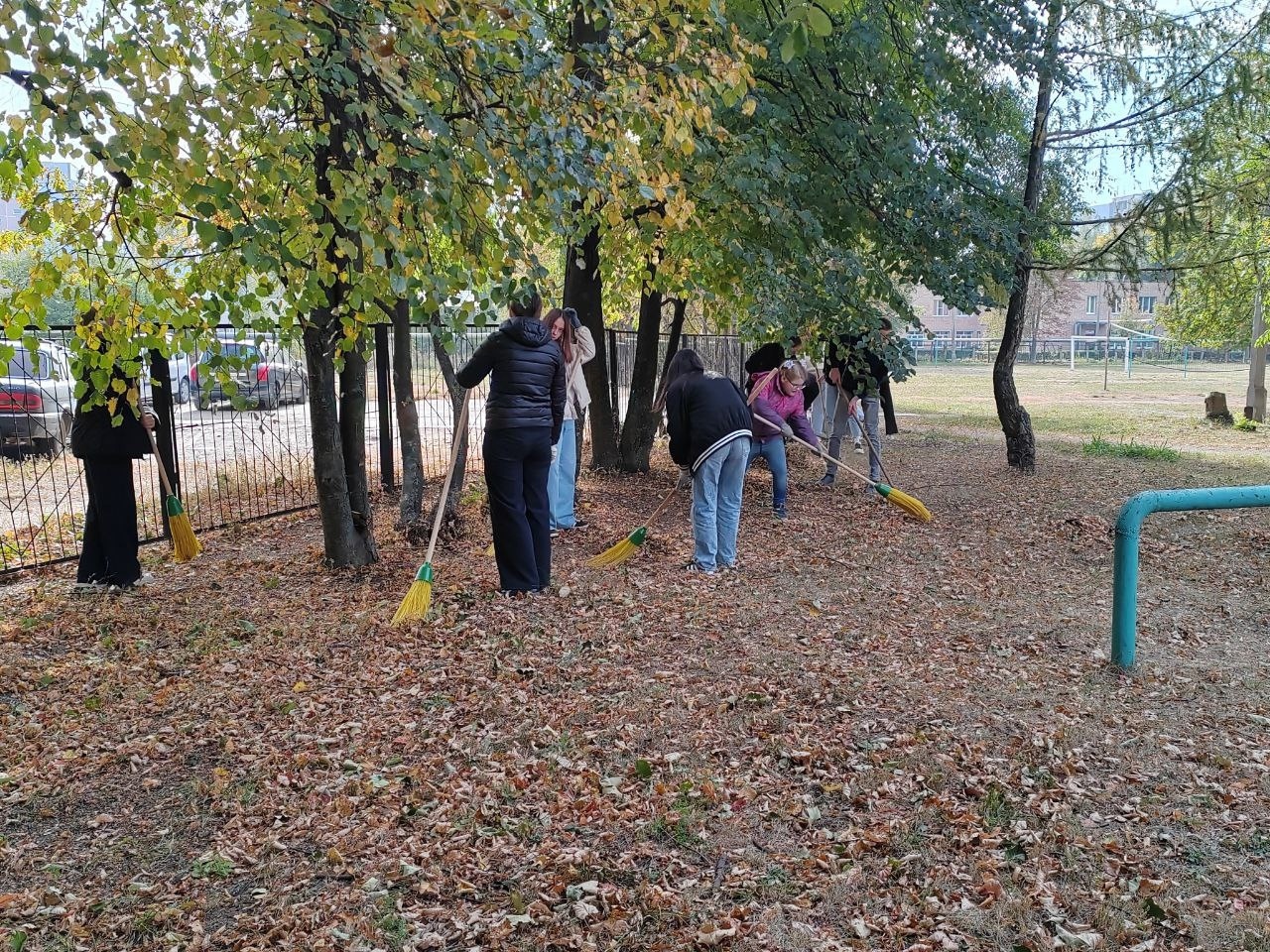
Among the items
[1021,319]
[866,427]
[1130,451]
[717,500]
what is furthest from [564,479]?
[1130,451]

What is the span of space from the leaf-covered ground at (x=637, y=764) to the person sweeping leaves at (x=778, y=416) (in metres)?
1.88

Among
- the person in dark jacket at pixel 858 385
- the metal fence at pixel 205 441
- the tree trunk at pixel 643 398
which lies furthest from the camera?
the tree trunk at pixel 643 398

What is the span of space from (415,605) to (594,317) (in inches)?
194

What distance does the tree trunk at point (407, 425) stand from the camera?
706 centimetres

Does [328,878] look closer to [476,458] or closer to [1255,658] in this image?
[1255,658]

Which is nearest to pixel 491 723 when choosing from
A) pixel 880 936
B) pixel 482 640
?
pixel 482 640

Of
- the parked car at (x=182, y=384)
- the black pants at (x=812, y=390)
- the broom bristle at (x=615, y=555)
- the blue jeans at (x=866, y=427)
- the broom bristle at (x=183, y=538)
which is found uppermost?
the parked car at (x=182, y=384)

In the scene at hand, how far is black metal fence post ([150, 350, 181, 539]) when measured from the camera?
23.3 ft

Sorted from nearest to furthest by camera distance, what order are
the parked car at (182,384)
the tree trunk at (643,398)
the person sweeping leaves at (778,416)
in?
the parked car at (182,384) → the person sweeping leaves at (778,416) → the tree trunk at (643,398)

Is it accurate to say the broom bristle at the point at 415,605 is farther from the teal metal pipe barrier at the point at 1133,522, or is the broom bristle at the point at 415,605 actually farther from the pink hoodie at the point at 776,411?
the pink hoodie at the point at 776,411

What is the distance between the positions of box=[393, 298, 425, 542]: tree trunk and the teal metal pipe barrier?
4.61 meters

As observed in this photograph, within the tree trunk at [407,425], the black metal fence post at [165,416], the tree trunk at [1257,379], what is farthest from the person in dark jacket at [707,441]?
the tree trunk at [1257,379]

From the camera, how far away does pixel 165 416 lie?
7.28 meters

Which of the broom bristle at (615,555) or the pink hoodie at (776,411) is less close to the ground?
the pink hoodie at (776,411)
